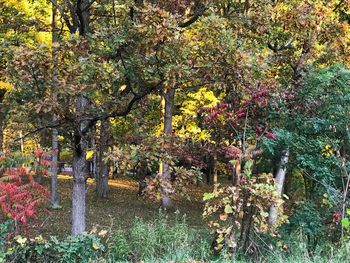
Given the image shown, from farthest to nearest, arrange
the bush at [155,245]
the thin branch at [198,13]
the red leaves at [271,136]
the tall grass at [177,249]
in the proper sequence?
1. the thin branch at [198,13]
2. the red leaves at [271,136]
3. the bush at [155,245]
4. the tall grass at [177,249]

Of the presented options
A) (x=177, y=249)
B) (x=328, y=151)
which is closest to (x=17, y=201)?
(x=177, y=249)

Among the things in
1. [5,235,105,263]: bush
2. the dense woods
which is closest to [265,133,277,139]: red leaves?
the dense woods

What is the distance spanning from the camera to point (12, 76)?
16.4 feet

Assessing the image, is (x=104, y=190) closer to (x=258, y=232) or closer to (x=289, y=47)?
(x=289, y=47)

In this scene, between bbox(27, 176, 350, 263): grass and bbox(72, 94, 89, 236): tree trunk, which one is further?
bbox(72, 94, 89, 236): tree trunk

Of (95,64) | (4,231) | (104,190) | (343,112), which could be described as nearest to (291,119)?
(343,112)

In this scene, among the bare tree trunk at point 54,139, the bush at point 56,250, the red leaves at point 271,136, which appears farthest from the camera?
the red leaves at point 271,136

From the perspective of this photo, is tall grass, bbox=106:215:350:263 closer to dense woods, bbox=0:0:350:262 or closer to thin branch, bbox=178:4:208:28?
dense woods, bbox=0:0:350:262

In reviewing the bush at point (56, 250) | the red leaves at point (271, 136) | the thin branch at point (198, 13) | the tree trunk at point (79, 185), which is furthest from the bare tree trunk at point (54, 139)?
the red leaves at point (271, 136)

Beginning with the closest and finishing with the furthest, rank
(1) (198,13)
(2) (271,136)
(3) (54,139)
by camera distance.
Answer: (2) (271,136) → (1) (198,13) → (3) (54,139)

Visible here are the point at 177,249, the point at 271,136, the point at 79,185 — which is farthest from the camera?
the point at 79,185

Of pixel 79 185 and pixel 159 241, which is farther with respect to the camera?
pixel 79 185

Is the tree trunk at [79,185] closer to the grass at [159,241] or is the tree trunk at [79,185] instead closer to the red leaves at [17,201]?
the grass at [159,241]

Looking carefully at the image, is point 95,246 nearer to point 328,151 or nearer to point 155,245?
point 155,245
